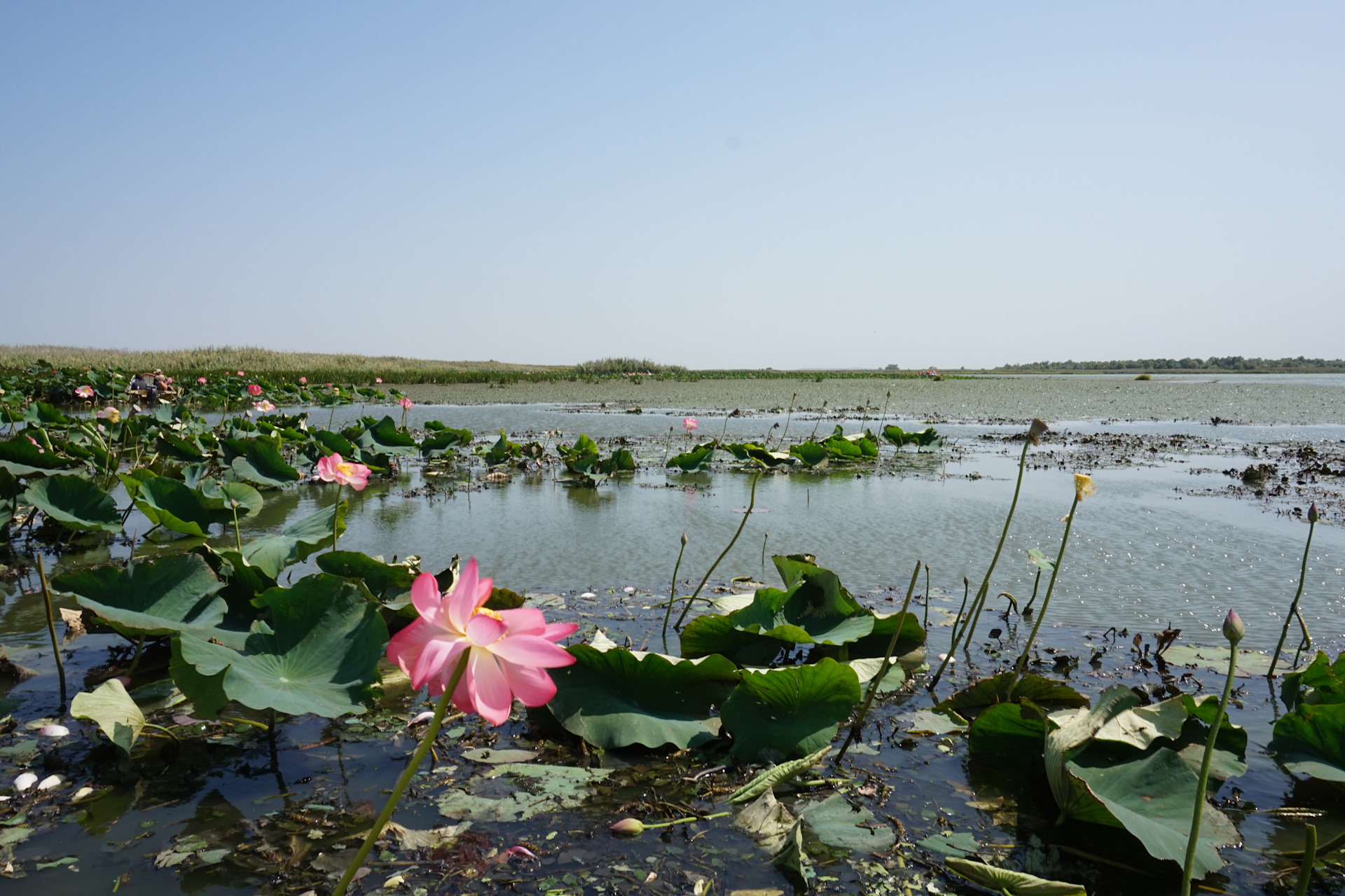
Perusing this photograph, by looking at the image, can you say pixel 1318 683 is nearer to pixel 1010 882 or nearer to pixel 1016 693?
pixel 1016 693

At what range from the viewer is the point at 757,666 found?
8.21 ft

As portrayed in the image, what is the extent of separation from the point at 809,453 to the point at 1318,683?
5.77 metres

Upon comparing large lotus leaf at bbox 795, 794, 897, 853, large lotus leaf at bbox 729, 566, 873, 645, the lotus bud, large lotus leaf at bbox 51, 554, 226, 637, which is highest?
large lotus leaf at bbox 51, 554, 226, 637

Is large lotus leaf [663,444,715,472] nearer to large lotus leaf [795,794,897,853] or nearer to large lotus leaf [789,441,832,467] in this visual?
large lotus leaf [789,441,832,467]

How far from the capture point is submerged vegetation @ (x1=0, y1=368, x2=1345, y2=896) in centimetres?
151

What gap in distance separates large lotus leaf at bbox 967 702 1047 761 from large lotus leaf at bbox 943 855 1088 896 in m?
0.50

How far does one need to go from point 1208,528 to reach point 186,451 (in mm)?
6987

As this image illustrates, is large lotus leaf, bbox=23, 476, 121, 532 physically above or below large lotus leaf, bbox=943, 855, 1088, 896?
above

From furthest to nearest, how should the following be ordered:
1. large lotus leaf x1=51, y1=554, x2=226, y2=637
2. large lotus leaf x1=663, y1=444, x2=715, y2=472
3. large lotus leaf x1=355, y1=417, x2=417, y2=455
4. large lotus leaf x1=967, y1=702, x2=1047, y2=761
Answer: large lotus leaf x1=663, y1=444, x2=715, y2=472 < large lotus leaf x1=355, y1=417, x2=417, y2=455 < large lotus leaf x1=51, y1=554, x2=226, y2=637 < large lotus leaf x1=967, y1=702, x2=1047, y2=761

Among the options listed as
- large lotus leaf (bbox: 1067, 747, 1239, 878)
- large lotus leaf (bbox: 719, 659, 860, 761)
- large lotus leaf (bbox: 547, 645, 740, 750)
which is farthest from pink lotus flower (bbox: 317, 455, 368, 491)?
large lotus leaf (bbox: 1067, 747, 1239, 878)

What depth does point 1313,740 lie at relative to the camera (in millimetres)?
1815

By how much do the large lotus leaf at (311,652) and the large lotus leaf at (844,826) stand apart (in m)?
1.05

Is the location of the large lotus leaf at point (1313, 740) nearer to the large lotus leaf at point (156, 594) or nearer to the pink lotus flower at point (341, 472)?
the pink lotus flower at point (341, 472)

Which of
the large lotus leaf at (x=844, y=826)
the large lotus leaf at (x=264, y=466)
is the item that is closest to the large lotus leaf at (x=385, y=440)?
the large lotus leaf at (x=264, y=466)
